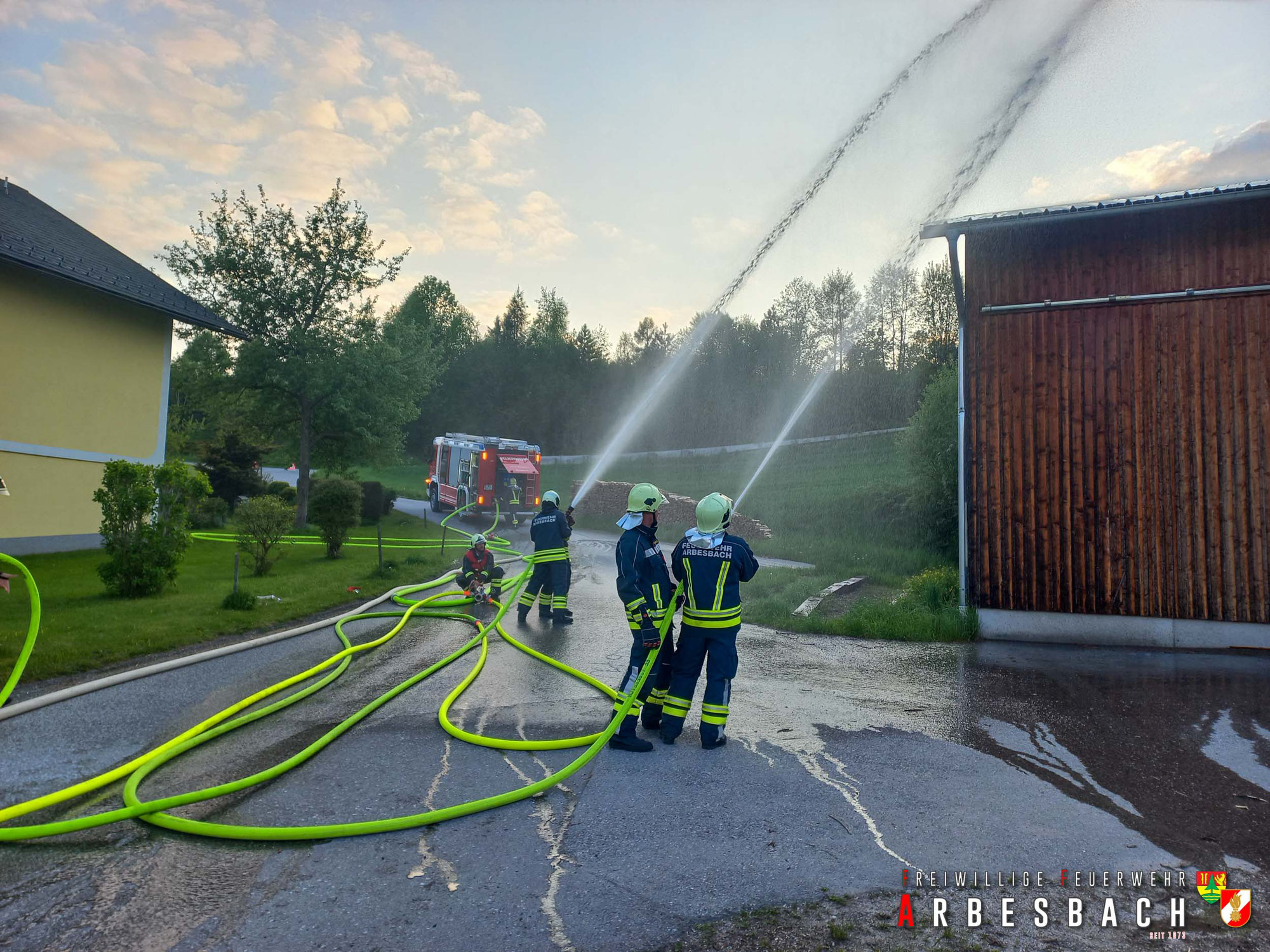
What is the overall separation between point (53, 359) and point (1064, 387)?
1762 cm

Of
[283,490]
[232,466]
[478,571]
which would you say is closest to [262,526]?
[478,571]

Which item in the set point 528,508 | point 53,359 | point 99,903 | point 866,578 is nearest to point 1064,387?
point 866,578

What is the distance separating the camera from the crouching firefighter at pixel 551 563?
10.0 m

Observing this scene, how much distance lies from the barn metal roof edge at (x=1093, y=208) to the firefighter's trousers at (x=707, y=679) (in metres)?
7.12

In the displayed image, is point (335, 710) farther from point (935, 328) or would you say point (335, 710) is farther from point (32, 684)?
point (935, 328)

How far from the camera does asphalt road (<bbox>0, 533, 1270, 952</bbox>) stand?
10.2 feet

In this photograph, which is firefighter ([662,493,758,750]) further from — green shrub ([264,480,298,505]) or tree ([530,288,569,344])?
tree ([530,288,569,344])

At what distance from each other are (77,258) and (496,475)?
44.8 feet

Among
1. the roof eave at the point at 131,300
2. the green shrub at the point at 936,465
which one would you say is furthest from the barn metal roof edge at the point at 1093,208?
the roof eave at the point at 131,300

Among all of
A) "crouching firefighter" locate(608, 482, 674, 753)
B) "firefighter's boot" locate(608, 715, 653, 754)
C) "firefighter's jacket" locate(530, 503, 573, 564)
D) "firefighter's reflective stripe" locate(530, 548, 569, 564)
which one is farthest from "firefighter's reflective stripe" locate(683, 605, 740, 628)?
"firefighter's reflective stripe" locate(530, 548, 569, 564)

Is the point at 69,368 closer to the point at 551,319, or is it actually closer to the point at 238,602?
the point at 238,602

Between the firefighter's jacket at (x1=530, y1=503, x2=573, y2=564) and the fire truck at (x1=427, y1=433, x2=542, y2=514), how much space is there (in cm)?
1521

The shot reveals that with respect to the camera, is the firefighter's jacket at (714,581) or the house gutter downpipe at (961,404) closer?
the firefighter's jacket at (714,581)

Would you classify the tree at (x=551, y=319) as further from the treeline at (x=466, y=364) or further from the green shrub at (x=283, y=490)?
the green shrub at (x=283, y=490)
